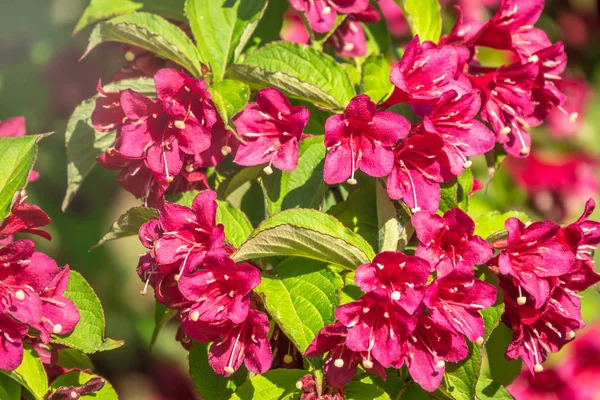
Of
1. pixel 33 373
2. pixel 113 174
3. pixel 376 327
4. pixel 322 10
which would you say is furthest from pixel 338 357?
pixel 113 174

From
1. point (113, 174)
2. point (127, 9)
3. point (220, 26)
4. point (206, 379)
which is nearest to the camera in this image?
point (206, 379)

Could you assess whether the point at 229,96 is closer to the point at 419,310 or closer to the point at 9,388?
the point at 419,310

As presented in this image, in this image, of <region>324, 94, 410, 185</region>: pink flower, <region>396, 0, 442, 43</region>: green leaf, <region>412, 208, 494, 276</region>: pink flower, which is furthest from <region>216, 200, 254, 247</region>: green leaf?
<region>396, 0, 442, 43</region>: green leaf

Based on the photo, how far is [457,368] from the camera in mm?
1304

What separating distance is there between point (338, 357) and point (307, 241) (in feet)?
0.58

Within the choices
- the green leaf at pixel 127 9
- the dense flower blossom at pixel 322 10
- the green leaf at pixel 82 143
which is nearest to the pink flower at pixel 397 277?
the dense flower blossom at pixel 322 10

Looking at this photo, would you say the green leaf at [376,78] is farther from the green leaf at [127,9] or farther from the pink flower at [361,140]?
the green leaf at [127,9]

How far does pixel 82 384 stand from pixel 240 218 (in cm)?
39

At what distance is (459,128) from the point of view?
132 cm

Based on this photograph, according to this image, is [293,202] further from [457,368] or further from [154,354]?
[154,354]

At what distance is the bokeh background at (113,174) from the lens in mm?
1997

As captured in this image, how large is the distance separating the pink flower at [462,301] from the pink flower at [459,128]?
190 millimetres

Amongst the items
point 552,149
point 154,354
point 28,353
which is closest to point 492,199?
point 552,149

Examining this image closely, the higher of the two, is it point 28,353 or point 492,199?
point 28,353
